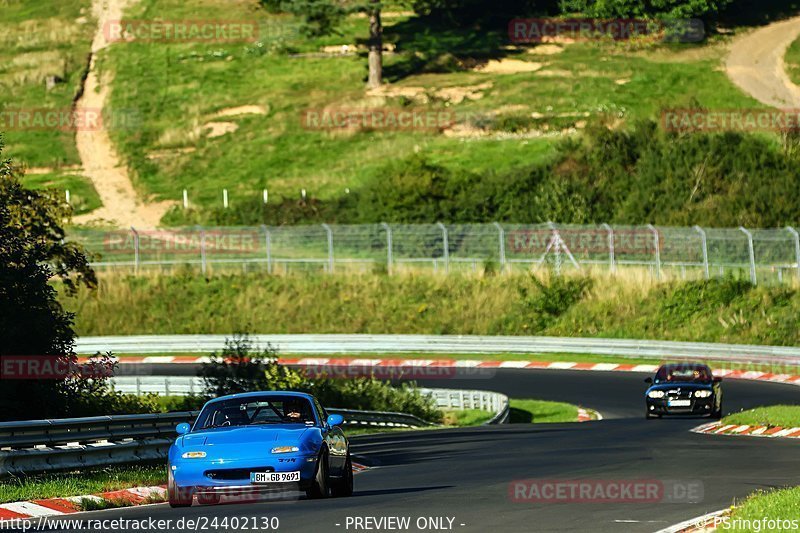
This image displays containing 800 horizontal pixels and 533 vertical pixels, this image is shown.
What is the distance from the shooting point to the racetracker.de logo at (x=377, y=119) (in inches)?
3280

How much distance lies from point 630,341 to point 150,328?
61.0 feet

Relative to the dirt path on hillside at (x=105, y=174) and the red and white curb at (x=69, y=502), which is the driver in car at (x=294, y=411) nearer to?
the red and white curb at (x=69, y=502)

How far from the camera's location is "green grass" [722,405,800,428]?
25998mm

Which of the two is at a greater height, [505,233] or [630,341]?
[505,233]

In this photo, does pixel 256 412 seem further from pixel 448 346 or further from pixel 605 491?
pixel 448 346

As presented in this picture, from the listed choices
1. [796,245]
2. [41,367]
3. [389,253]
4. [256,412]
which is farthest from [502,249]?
[256,412]

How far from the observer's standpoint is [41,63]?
102875mm

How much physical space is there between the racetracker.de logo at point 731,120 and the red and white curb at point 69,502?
195 feet

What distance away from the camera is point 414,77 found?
92000mm

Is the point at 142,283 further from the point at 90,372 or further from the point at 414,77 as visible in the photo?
the point at 414,77

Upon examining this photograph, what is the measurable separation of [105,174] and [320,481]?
69.6 m

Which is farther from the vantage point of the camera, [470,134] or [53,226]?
[470,134]

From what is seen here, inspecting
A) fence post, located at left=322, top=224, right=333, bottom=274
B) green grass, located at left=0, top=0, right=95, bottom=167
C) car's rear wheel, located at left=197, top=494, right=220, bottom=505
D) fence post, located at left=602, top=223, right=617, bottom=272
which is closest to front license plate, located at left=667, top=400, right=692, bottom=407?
car's rear wheel, located at left=197, top=494, right=220, bottom=505

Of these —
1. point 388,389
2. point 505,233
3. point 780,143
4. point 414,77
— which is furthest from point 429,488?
point 414,77
